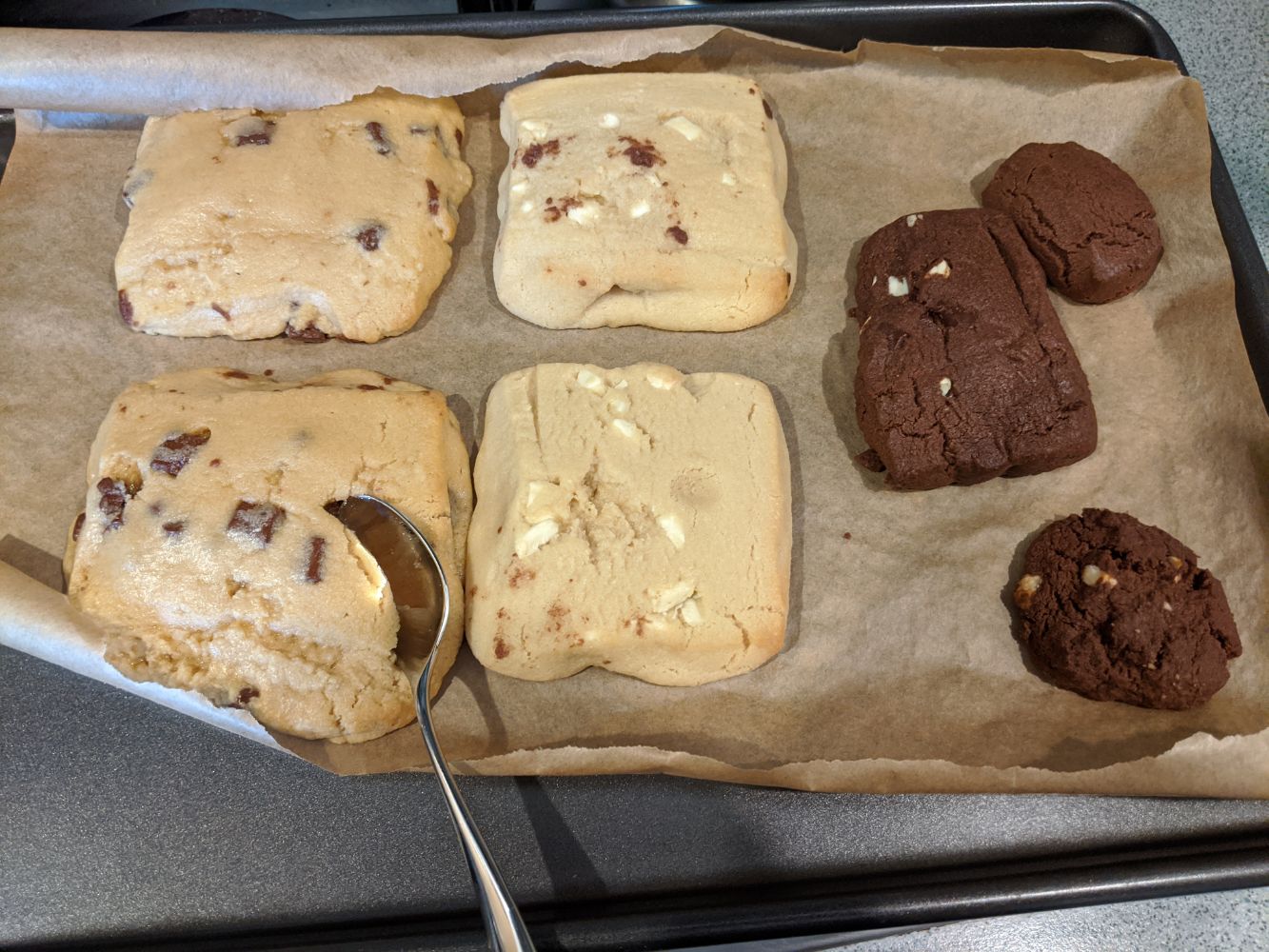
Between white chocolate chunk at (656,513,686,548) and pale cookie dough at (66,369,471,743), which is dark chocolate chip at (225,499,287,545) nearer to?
pale cookie dough at (66,369,471,743)

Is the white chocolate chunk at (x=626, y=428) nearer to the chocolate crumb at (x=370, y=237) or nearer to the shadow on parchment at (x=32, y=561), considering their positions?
the chocolate crumb at (x=370, y=237)

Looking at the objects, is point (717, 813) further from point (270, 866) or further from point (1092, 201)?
point (1092, 201)

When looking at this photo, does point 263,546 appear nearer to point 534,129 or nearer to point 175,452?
point 175,452

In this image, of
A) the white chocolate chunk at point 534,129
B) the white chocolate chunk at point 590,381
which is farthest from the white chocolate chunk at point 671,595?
the white chocolate chunk at point 534,129

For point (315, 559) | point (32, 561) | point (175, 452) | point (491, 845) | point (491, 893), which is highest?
point (175, 452)

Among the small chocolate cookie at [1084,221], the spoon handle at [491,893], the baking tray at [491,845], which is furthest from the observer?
the small chocolate cookie at [1084,221]

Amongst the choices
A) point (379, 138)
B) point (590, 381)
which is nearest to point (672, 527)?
point (590, 381)

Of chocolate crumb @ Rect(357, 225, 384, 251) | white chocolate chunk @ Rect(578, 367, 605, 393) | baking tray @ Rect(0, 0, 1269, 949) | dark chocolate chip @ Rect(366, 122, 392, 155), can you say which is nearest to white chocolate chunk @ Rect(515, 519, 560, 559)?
white chocolate chunk @ Rect(578, 367, 605, 393)
